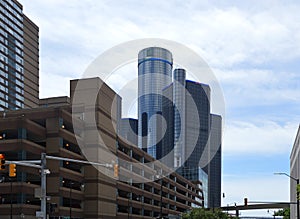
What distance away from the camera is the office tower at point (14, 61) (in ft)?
589

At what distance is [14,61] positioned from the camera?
618ft

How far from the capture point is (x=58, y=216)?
8000 cm

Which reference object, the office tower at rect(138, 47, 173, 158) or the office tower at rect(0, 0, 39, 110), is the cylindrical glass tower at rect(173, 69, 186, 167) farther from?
the office tower at rect(0, 0, 39, 110)

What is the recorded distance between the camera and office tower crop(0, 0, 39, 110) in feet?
589

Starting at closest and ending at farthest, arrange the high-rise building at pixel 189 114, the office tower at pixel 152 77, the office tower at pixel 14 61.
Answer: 1. the office tower at pixel 152 77
2. the high-rise building at pixel 189 114
3. the office tower at pixel 14 61

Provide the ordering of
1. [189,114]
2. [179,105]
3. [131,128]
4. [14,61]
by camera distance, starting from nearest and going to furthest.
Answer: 1. [179,105]
2. [189,114]
3. [131,128]
4. [14,61]

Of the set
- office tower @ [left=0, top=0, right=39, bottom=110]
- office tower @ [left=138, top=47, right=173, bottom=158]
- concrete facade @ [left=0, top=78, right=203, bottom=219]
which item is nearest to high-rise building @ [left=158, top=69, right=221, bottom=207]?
office tower @ [left=138, top=47, right=173, bottom=158]

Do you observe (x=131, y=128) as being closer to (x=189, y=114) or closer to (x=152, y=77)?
(x=189, y=114)

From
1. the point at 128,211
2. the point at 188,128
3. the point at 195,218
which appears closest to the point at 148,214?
the point at 128,211

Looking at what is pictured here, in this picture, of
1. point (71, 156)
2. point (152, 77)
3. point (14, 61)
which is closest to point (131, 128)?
point (152, 77)

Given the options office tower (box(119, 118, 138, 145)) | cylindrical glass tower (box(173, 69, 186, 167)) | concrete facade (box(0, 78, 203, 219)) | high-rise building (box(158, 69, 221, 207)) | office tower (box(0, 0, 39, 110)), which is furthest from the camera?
office tower (box(0, 0, 39, 110))

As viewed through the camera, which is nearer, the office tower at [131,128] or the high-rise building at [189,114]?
the high-rise building at [189,114]

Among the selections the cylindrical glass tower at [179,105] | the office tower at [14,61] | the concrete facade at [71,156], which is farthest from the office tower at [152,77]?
the office tower at [14,61]

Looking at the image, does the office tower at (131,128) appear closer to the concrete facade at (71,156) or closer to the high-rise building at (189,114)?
the high-rise building at (189,114)
